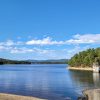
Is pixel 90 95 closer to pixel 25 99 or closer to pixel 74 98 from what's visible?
pixel 25 99

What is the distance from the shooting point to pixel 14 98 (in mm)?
47781

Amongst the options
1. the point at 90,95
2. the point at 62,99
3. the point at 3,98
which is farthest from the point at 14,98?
the point at 90,95

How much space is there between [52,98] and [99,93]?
4223 cm

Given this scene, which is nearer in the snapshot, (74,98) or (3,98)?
(3,98)

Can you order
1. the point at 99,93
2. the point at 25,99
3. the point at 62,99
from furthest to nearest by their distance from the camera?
the point at 62,99
the point at 25,99
the point at 99,93

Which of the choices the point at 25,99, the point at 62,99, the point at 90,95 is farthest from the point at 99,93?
the point at 62,99

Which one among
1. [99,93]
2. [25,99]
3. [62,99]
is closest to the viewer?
[99,93]

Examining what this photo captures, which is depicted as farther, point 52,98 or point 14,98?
point 52,98

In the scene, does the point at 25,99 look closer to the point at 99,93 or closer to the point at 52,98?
the point at 52,98

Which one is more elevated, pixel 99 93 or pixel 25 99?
pixel 99 93

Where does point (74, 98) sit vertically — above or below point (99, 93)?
below

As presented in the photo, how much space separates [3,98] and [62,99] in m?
18.9

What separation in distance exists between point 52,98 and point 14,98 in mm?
17893

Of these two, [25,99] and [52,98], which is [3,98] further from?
[52,98]
